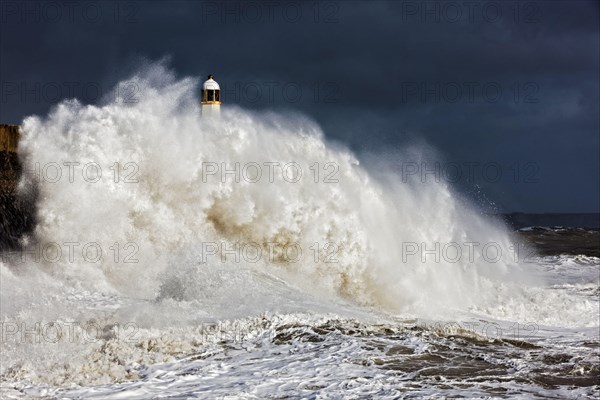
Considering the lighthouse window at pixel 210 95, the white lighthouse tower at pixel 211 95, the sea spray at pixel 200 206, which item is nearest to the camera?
the sea spray at pixel 200 206

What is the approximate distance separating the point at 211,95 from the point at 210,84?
1.35ft

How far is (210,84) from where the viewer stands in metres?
19.2

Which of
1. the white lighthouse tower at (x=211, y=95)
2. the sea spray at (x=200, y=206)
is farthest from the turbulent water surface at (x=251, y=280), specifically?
the white lighthouse tower at (x=211, y=95)

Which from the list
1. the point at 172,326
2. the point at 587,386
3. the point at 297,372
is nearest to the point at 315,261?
the point at 172,326

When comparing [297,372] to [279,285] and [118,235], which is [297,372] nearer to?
[279,285]

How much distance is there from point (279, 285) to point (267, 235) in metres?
1.70

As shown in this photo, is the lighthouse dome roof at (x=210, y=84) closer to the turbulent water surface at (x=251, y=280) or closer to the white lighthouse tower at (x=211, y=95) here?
the white lighthouse tower at (x=211, y=95)

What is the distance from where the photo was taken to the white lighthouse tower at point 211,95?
60.5 feet

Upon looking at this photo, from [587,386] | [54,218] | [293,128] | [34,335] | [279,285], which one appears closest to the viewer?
[587,386]

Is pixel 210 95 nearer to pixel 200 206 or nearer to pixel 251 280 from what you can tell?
pixel 200 206

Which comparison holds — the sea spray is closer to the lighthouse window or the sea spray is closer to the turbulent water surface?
the turbulent water surface

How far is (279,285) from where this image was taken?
12.0 meters

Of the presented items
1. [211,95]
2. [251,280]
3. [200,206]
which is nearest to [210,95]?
[211,95]

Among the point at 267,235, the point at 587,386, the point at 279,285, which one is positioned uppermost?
the point at 267,235
